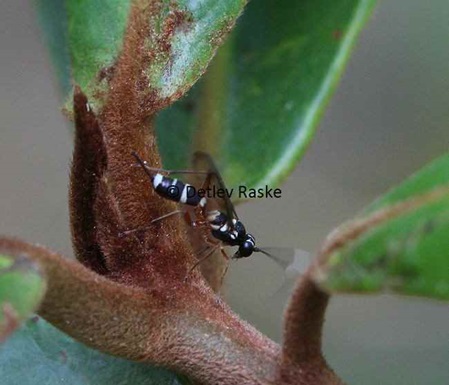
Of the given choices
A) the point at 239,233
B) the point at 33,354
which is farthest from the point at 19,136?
the point at 33,354

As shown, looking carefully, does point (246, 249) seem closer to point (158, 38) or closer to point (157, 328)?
point (158, 38)

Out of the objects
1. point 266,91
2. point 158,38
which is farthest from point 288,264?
point 158,38

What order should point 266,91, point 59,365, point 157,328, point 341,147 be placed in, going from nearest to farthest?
1. point 157,328
2. point 59,365
3. point 266,91
4. point 341,147

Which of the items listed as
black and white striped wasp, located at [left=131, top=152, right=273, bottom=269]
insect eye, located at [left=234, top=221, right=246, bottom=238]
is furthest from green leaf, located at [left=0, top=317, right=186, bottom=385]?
insect eye, located at [left=234, top=221, right=246, bottom=238]

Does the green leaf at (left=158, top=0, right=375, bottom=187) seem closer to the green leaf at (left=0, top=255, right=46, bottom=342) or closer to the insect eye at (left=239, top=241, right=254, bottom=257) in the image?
the insect eye at (left=239, top=241, right=254, bottom=257)

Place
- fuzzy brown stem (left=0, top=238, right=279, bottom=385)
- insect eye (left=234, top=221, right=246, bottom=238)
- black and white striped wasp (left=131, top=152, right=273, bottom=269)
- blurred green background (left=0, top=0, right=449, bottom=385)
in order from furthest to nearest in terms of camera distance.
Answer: blurred green background (left=0, top=0, right=449, bottom=385) → insect eye (left=234, top=221, right=246, bottom=238) → black and white striped wasp (left=131, top=152, right=273, bottom=269) → fuzzy brown stem (left=0, top=238, right=279, bottom=385)

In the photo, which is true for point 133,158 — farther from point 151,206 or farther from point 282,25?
point 282,25
